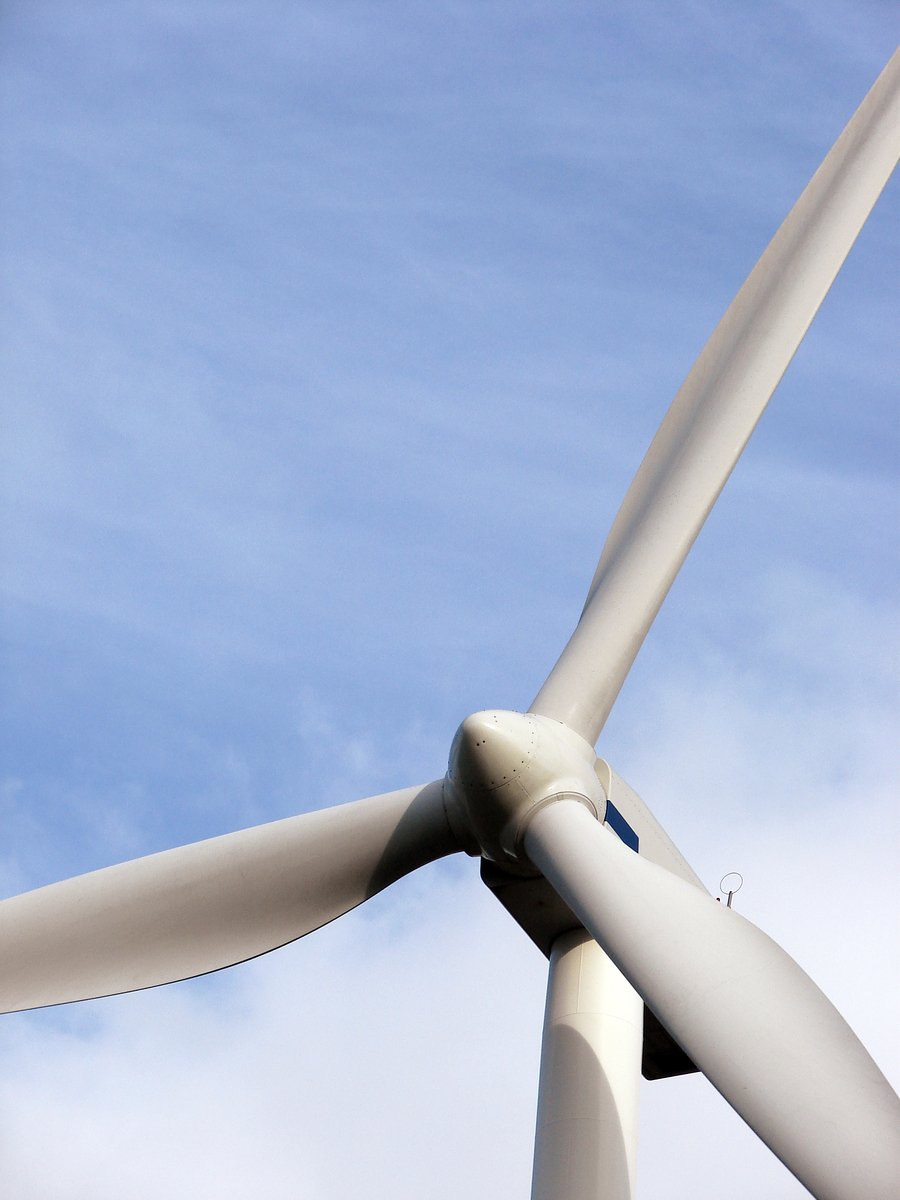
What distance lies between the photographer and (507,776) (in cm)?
1401

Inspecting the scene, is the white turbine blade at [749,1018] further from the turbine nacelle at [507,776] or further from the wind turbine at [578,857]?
the turbine nacelle at [507,776]

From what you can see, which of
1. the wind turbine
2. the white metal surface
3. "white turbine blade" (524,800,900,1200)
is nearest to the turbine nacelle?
the wind turbine

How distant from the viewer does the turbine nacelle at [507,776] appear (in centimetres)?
1400

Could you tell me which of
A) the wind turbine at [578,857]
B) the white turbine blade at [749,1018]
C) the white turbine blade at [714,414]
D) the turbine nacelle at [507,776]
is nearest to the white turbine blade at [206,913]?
the wind turbine at [578,857]

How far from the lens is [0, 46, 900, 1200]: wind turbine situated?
1327 centimetres

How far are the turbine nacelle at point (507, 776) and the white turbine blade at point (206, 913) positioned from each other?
90 centimetres

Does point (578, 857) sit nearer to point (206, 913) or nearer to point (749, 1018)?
point (749, 1018)

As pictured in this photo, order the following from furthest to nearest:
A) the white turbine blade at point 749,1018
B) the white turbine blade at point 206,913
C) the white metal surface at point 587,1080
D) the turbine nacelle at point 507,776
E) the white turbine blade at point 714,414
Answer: the white turbine blade at point 714,414 → the white turbine blade at point 206,913 → the turbine nacelle at point 507,776 → the white metal surface at point 587,1080 → the white turbine blade at point 749,1018

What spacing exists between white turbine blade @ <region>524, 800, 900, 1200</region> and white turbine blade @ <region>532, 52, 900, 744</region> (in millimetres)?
2679

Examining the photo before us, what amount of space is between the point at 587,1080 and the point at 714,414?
6556 mm

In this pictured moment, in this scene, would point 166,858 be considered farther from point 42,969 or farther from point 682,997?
point 682,997

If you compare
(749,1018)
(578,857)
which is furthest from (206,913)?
(749,1018)

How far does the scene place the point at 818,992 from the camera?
10961 millimetres

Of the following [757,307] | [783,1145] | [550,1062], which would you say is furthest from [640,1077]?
[757,307]
